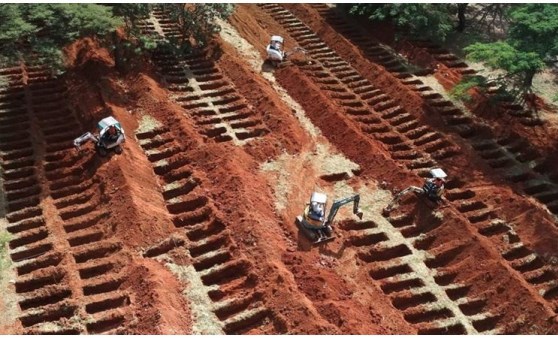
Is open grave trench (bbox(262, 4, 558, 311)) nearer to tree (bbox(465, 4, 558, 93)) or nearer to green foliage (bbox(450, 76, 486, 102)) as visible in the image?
green foliage (bbox(450, 76, 486, 102))

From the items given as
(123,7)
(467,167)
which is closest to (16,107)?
(123,7)

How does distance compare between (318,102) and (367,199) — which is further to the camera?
(318,102)

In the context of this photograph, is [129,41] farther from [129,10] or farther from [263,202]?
[263,202]

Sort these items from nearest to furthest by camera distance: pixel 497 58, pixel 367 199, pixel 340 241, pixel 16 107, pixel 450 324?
pixel 450 324 → pixel 340 241 → pixel 367 199 → pixel 497 58 → pixel 16 107

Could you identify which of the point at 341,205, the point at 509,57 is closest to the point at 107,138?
the point at 341,205

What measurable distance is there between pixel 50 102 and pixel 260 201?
837 cm

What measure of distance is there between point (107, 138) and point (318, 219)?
6.11 meters

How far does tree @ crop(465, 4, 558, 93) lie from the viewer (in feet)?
52.3

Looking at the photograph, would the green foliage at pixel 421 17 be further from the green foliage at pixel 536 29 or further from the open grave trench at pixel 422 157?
the green foliage at pixel 536 29

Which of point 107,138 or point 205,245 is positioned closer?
point 205,245

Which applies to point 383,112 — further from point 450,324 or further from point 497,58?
point 450,324

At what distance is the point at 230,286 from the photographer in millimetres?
12367

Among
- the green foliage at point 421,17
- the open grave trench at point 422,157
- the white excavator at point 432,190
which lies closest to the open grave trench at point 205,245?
the white excavator at point 432,190

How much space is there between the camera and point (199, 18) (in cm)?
2006
